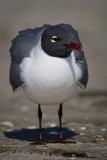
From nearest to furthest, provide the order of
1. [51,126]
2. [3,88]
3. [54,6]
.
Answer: [51,126]
[3,88]
[54,6]

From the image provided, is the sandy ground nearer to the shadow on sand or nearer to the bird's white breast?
the shadow on sand

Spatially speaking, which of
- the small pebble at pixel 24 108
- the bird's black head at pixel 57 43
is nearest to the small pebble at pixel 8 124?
the small pebble at pixel 24 108

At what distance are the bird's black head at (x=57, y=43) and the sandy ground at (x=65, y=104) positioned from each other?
111 centimetres

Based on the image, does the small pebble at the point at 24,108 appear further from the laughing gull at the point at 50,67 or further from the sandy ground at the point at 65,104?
the laughing gull at the point at 50,67

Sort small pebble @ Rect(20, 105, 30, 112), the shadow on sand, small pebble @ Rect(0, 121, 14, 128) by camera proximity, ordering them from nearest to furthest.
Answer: the shadow on sand < small pebble @ Rect(0, 121, 14, 128) < small pebble @ Rect(20, 105, 30, 112)

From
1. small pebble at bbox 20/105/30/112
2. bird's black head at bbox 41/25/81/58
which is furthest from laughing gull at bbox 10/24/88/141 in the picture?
small pebble at bbox 20/105/30/112

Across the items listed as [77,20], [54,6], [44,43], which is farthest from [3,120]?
[54,6]

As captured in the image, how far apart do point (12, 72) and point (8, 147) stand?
1054mm

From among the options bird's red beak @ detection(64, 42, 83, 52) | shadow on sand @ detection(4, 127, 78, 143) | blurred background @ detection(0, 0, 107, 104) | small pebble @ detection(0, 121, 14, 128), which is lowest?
shadow on sand @ detection(4, 127, 78, 143)

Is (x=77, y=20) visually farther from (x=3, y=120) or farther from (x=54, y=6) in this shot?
(x=3, y=120)

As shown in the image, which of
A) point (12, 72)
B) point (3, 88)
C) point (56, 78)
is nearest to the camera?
point (56, 78)

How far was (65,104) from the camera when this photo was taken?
9.49m

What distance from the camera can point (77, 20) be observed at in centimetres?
1438

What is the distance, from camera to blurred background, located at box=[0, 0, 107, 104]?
34.2ft
